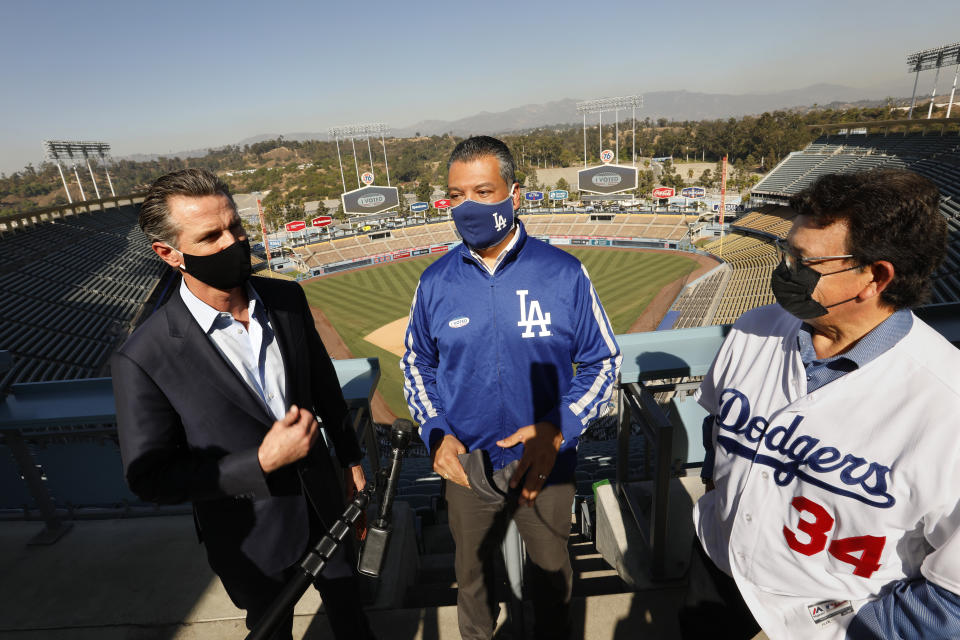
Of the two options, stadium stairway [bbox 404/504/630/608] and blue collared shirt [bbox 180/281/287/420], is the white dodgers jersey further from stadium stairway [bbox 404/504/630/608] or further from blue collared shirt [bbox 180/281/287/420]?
blue collared shirt [bbox 180/281/287/420]

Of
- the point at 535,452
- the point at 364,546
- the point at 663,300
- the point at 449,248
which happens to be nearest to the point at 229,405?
the point at 364,546

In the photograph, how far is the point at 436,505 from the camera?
22.2ft

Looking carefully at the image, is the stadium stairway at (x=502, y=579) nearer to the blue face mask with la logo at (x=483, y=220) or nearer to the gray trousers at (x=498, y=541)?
the gray trousers at (x=498, y=541)

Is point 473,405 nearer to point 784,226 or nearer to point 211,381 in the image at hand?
point 211,381

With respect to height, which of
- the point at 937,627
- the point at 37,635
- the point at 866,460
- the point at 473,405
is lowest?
the point at 37,635

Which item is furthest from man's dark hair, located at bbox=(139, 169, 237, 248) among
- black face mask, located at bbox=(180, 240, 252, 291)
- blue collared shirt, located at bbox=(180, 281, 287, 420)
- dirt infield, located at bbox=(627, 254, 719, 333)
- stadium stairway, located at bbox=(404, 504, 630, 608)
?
dirt infield, located at bbox=(627, 254, 719, 333)

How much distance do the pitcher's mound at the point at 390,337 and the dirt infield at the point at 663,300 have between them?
12258 mm

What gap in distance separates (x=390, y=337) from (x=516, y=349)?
24.6 meters

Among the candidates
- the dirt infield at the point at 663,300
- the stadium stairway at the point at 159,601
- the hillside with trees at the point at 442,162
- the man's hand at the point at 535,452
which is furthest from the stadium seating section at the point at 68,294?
the hillside with trees at the point at 442,162

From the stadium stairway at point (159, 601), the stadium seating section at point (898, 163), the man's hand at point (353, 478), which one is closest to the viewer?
the man's hand at point (353, 478)

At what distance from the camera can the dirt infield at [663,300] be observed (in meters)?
25.3

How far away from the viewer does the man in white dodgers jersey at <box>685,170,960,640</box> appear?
1.54m

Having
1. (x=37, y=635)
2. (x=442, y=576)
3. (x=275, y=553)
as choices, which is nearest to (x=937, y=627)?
(x=275, y=553)

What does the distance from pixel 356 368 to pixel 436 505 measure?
4.19 meters
